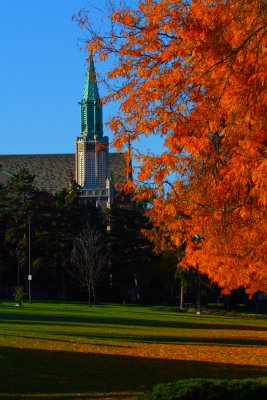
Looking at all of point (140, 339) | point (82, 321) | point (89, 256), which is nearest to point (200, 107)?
point (140, 339)

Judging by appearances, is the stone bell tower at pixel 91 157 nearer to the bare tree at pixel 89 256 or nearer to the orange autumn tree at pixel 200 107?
the bare tree at pixel 89 256

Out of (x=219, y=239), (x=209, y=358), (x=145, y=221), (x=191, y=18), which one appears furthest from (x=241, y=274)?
(x=145, y=221)

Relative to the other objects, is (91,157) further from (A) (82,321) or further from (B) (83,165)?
(A) (82,321)

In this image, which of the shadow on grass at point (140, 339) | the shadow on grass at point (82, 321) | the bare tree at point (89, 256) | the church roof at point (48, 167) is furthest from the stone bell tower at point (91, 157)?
the shadow on grass at point (140, 339)

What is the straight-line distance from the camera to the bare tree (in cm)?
6253

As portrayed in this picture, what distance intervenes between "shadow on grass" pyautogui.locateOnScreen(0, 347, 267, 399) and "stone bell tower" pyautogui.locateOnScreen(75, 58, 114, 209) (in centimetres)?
8509

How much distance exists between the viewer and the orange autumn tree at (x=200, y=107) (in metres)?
12.0

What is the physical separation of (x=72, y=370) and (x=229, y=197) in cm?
458

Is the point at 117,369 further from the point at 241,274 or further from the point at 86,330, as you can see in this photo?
the point at 86,330

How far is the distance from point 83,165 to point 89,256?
47655mm

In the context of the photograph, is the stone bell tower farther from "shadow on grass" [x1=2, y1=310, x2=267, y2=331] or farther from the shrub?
the shrub

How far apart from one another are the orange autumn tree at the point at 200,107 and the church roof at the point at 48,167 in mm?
88919

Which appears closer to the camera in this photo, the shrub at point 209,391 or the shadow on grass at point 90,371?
the shrub at point 209,391

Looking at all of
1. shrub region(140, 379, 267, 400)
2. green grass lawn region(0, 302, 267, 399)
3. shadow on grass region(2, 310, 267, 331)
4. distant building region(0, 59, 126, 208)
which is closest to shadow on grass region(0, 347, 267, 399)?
green grass lawn region(0, 302, 267, 399)
